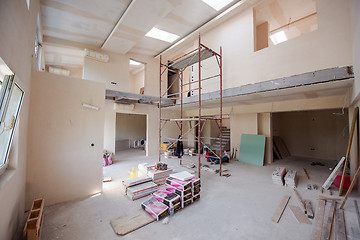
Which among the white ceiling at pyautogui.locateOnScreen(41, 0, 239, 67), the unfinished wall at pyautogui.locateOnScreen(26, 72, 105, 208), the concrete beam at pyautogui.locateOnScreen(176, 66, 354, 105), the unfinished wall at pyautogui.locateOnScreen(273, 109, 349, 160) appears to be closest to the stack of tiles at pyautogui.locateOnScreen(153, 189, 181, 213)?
the unfinished wall at pyautogui.locateOnScreen(26, 72, 105, 208)

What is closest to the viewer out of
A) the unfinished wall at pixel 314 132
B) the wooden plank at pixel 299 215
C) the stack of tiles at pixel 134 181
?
the wooden plank at pixel 299 215

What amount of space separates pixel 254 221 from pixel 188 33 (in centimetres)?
655

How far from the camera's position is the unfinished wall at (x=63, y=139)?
2.79 m

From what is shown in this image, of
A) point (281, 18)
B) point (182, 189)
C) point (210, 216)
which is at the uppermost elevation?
point (281, 18)

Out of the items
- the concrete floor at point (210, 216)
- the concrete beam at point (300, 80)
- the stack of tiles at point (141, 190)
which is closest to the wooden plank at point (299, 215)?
the concrete floor at point (210, 216)

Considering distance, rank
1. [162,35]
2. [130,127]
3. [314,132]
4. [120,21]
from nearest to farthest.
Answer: [120,21] < [162,35] < [314,132] < [130,127]

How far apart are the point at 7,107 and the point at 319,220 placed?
462 centimetres

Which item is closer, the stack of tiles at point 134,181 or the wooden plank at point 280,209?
the wooden plank at point 280,209

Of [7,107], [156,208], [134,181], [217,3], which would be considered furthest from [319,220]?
[217,3]

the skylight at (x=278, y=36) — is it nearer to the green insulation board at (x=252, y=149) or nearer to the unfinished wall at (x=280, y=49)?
the unfinished wall at (x=280, y=49)

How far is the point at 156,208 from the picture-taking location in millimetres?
2594

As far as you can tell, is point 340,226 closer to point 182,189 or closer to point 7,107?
point 182,189

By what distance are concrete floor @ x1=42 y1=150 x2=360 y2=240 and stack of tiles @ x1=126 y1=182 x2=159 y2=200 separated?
13 centimetres

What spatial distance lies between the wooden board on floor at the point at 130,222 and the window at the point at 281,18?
5.83 meters
